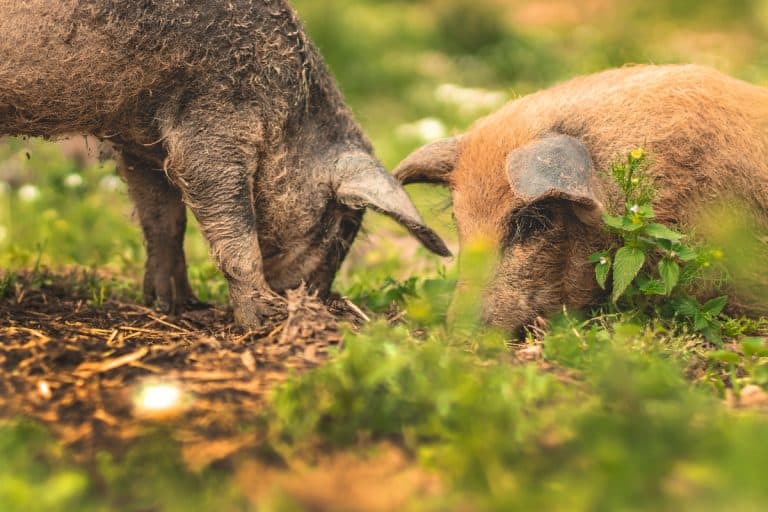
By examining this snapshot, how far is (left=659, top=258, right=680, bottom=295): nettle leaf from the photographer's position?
4.04 m

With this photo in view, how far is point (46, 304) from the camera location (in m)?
4.75

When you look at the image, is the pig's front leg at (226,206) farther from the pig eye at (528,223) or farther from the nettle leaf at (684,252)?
the nettle leaf at (684,252)

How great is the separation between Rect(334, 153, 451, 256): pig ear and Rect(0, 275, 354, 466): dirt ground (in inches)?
33.6

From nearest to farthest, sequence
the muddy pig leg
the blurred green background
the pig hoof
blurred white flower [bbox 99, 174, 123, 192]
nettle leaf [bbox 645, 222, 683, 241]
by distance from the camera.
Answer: nettle leaf [bbox 645, 222, 683, 241]
the pig hoof
the muddy pig leg
the blurred green background
blurred white flower [bbox 99, 174, 123, 192]

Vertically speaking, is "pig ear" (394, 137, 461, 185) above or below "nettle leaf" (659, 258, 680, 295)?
above

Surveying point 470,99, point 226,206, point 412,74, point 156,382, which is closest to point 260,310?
point 226,206

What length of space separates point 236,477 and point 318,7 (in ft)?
36.8

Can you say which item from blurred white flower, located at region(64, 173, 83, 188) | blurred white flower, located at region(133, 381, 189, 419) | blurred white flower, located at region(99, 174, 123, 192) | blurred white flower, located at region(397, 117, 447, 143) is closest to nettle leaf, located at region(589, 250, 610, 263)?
blurred white flower, located at region(133, 381, 189, 419)

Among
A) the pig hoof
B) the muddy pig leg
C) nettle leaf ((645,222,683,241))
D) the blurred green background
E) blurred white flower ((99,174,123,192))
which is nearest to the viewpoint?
nettle leaf ((645,222,683,241))

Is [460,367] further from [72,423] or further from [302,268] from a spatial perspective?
[302,268]

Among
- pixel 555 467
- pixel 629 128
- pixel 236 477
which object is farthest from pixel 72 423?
pixel 629 128

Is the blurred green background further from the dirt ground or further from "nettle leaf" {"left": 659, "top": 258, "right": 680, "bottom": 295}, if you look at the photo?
the dirt ground

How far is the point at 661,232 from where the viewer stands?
4.00 m

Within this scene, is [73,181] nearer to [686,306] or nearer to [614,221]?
[614,221]
